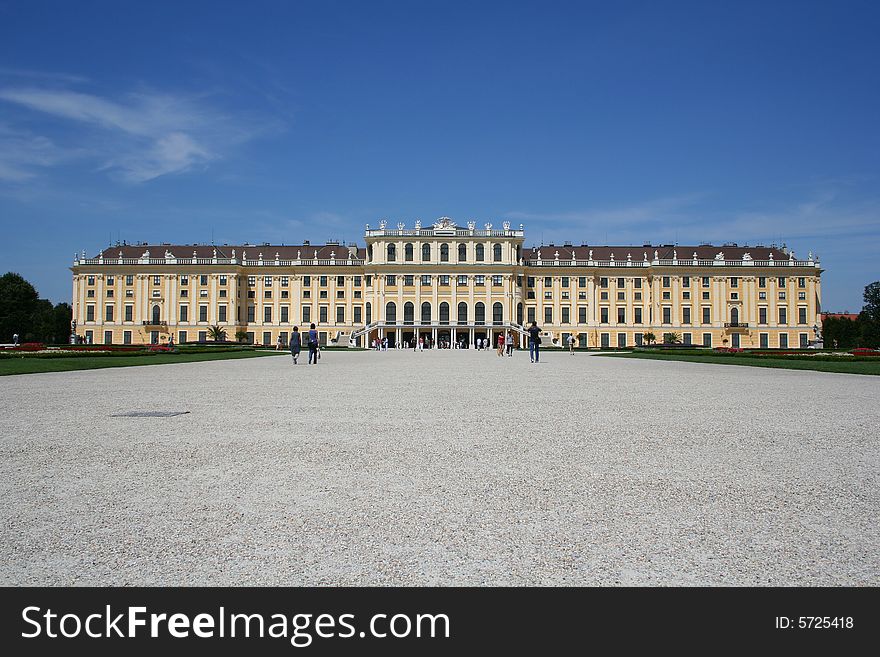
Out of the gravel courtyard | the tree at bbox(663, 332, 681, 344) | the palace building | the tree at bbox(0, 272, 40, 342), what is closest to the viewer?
the gravel courtyard

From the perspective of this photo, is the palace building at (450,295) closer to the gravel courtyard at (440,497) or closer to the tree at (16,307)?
the tree at (16,307)

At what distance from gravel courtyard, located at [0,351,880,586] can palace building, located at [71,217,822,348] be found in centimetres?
7203

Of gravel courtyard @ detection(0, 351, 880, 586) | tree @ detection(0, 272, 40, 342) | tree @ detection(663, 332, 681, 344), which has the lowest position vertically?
gravel courtyard @ detection(0, 351, 880, 586)

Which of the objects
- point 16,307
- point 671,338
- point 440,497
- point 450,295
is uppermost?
point 450,295

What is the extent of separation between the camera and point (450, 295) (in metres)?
83.1

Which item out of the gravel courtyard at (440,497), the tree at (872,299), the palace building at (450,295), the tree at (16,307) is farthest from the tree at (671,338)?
the tree at (16,307)

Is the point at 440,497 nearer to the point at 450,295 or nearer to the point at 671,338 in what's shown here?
the point at 671,338

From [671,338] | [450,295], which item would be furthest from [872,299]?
[450,295]

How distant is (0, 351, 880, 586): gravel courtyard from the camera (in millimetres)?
3404

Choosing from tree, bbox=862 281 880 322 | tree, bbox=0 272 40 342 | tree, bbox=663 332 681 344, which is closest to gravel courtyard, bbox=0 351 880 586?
tree, bbox=663 332 681 344

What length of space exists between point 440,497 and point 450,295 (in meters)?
78.5

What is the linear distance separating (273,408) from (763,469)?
7190mm

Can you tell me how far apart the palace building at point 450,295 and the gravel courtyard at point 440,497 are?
72.0 metres

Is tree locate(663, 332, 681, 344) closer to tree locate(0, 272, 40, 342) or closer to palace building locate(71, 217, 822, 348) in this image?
palace building locate(71, 217, 822, 348)
